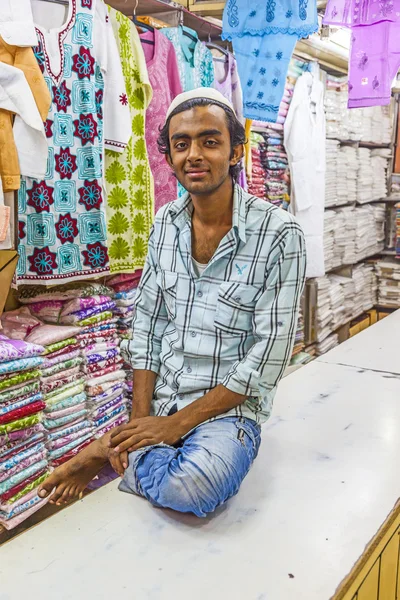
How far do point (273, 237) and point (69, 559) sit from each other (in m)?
0.91

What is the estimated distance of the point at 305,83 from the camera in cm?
415

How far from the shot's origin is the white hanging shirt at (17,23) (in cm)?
196

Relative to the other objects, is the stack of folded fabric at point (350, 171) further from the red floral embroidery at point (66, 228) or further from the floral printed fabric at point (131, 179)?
the red floral embroidery at point (66, 228)

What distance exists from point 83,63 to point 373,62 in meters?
1.71

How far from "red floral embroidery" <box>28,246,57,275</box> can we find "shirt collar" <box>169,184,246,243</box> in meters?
0.76

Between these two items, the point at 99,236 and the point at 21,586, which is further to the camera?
the point at 99,236

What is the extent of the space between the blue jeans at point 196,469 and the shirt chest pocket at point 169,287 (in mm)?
372

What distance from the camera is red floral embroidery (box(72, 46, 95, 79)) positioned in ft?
7.55

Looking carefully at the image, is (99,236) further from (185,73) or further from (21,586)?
(21,586)

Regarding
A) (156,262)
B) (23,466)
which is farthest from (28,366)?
(156,262)

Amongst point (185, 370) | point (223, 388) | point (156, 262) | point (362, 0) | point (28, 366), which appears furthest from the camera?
point (362, 0)

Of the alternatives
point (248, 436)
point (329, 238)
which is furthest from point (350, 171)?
point (248, 436)

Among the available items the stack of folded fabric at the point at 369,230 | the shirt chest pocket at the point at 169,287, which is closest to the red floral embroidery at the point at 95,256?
the shirt chest pocket at the point at 169,287

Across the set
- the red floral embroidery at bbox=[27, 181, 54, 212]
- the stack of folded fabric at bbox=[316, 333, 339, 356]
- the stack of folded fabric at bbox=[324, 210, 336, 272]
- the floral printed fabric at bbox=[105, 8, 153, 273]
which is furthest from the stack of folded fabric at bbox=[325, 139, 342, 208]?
the red floral embroidery at bbox=[27, 181, 54, 212]
